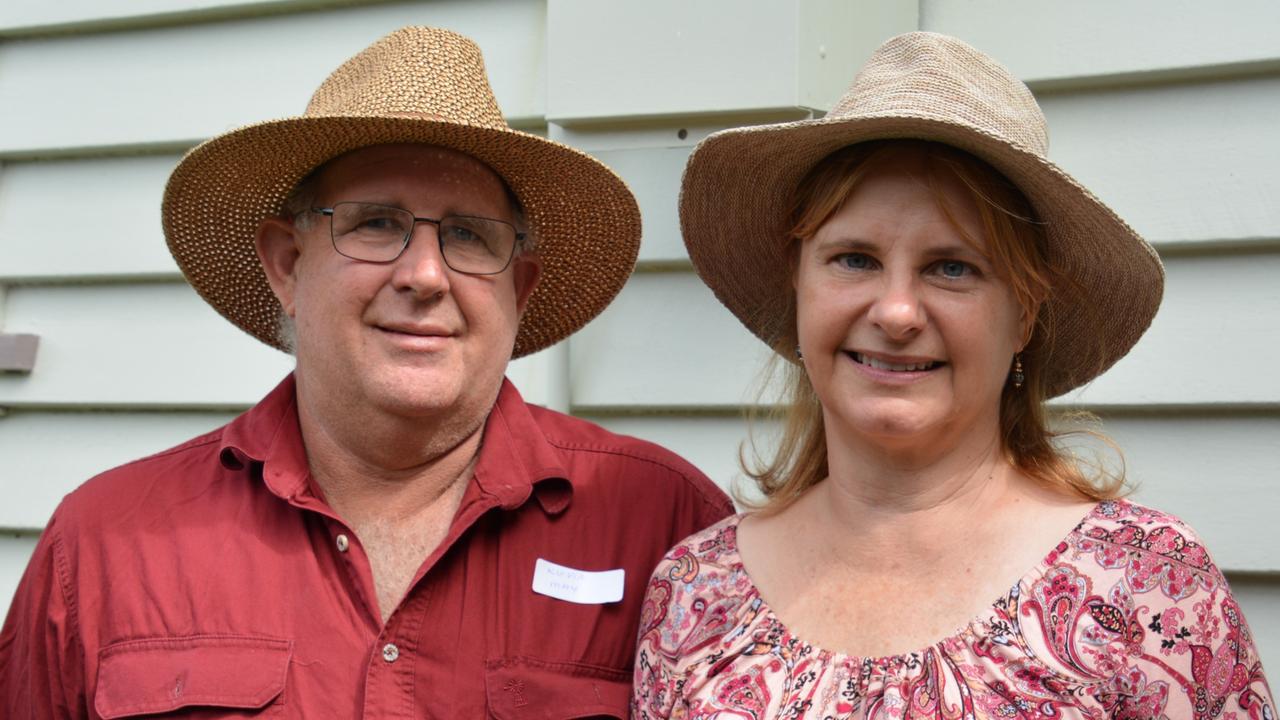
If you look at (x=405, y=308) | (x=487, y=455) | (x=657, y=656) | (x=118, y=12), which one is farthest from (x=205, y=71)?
(x=657, y=656)

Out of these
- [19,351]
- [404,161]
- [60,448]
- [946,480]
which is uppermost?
[404,161]

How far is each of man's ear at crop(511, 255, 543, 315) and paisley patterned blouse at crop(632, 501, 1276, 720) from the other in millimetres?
990

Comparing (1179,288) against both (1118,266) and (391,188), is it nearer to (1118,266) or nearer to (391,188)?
(1118,266)

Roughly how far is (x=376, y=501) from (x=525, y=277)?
0.56 meters

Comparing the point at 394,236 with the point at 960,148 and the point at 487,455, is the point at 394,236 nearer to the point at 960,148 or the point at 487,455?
the point at 487,455

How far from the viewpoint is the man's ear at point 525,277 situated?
284 centimetres

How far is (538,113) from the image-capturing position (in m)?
3.31

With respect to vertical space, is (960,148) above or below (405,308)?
above

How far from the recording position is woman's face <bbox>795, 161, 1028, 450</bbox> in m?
2.07

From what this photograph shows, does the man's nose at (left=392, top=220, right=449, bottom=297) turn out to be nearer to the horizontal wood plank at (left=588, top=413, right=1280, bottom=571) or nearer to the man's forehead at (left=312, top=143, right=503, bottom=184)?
the man's forehead at (left=312, top=143, right=503, bottom=184)

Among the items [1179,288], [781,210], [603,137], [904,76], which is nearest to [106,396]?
[603,137]

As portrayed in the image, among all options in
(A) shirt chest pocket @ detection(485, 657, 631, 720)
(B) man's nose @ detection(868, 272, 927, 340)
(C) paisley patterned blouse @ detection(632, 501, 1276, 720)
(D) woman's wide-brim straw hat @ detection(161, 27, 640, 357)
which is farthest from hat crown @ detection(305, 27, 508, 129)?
(C) paisley patterned blouse @ detection(632, 501, 1276, 720)

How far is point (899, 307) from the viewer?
6.68 ft

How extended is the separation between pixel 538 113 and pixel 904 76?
1.32 metres
